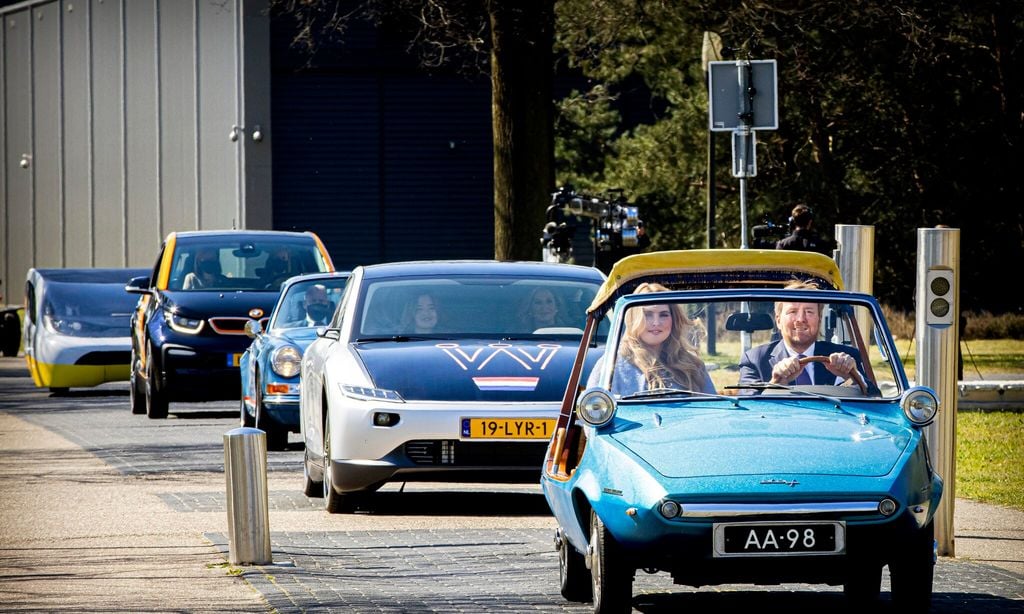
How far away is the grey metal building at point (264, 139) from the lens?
4791 cm

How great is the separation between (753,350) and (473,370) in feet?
11.8

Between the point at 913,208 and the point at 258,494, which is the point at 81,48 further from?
the point at 258,494

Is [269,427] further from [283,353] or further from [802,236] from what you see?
[802,236]

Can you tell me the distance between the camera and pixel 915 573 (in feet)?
24.5

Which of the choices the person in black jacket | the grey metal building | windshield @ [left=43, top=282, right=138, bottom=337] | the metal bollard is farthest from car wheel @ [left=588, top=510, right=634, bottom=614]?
the grey metal building

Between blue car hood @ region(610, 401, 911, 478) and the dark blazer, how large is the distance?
19 cm

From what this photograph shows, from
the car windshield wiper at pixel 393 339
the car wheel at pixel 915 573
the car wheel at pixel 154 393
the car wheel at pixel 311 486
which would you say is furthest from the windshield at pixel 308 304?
the car wheel at pixel 915 573

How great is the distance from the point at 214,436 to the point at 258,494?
870cm

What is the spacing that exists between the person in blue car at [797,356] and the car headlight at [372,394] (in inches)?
143

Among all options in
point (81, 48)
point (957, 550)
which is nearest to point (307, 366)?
point (957, 550)

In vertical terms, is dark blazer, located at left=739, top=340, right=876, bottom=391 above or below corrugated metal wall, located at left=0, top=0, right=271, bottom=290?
below

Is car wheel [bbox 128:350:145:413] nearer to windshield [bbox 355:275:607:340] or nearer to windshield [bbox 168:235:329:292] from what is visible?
windshield [bbox 168:235:329:292]

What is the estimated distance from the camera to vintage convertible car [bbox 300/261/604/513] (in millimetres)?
11227

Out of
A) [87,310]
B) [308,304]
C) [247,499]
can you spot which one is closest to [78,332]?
[87,310]
